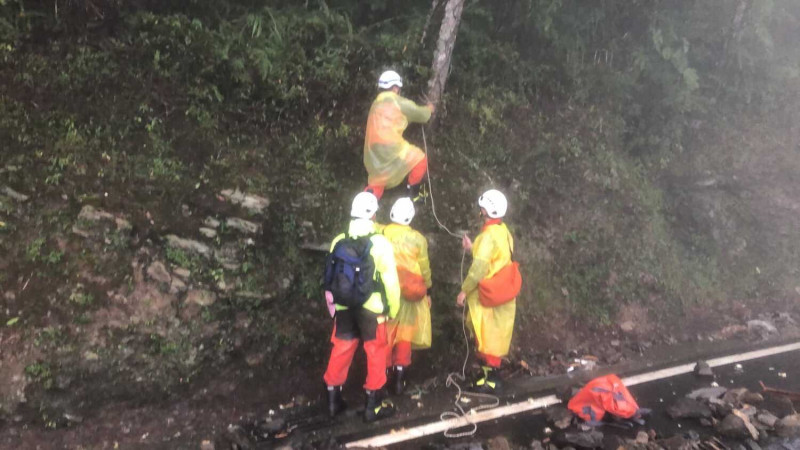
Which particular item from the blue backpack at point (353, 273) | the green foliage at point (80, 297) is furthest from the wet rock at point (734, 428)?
the green foliage at point (80, 297)

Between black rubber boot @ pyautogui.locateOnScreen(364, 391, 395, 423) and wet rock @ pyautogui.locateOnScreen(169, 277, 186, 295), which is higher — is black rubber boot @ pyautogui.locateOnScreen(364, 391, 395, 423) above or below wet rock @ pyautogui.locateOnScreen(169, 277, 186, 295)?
below

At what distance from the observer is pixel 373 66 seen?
26.2 ft

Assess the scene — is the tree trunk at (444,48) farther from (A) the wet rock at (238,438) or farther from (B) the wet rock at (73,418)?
(B) the wet rock at (73,418)

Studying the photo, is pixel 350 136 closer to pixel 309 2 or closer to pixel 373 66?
pixel 373 66

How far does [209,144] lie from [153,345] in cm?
244

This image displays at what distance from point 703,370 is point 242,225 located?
233 inches

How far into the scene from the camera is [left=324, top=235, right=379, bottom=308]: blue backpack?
5387 mm

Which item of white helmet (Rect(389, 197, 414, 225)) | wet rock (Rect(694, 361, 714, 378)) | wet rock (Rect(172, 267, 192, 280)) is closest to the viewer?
wet rock (Rect(172, 267, 192, 280))

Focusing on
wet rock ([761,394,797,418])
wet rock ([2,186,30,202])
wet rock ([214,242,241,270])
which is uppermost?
wet rock ([2,186,30,202])

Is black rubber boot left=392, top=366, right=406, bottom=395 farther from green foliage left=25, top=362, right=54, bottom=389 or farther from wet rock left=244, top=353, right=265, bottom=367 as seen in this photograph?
green foliage left=25, top=362, right=54, bottom=389

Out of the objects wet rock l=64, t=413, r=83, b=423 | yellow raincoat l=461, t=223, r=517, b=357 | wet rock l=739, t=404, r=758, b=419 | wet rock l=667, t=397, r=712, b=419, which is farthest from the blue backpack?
wet rock l=739, t=404, r=758, b=419

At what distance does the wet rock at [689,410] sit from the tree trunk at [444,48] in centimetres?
489

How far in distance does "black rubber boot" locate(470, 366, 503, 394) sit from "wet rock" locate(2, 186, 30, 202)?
5141mm

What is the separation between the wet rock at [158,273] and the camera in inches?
228
